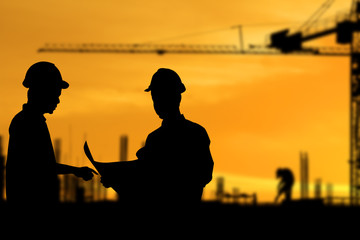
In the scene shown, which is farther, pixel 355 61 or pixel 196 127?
pixel 355 61

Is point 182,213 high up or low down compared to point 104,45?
down

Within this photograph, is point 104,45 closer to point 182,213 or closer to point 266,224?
point 266,224

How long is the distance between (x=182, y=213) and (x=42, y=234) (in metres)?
0.91

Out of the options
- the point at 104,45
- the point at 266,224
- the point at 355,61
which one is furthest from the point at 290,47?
the point at 266,224

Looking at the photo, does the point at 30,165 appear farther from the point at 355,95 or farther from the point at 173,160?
the point at 355,95

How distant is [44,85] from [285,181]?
31981 millimetres

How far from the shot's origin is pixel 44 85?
5.97m

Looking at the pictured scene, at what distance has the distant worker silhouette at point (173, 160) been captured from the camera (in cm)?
535

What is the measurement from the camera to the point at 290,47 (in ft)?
327

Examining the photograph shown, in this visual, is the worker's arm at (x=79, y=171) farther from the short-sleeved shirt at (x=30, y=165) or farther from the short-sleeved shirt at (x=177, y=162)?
the short-sleeved shirt at (x=177, y=162)

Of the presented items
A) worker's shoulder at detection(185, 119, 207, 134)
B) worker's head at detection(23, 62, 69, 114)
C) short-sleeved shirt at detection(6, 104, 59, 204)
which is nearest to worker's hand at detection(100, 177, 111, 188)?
short-sleeved shirt at detection(6, 104, 59, 204)

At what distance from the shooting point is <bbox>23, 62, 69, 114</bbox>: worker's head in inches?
233

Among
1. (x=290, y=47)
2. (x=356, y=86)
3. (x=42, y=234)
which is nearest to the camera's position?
(x=42, y=234)

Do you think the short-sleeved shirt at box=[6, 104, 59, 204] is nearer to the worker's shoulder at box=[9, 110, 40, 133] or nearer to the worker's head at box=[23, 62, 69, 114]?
the worker's shoulder at box=[9, 110, 40, 133]
